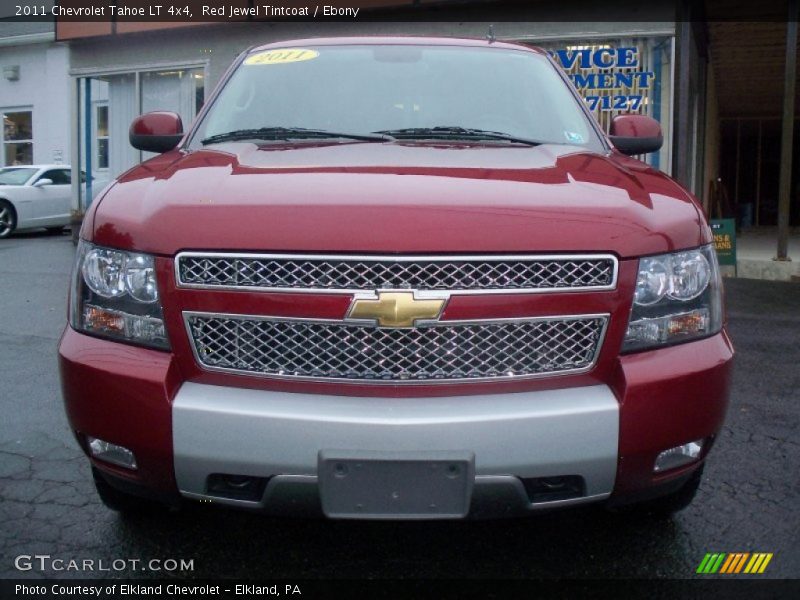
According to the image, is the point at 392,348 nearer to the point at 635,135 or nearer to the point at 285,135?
the point at 285,135

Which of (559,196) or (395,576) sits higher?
(559,196)

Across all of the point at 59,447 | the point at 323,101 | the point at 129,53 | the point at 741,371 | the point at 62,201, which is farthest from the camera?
the point at 62,201

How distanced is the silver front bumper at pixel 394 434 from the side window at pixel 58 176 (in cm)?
1606

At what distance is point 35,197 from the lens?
16453 millimetres

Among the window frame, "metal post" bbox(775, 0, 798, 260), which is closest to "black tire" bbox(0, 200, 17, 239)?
the window frame

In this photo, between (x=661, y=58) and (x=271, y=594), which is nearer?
(x=271, y=594)

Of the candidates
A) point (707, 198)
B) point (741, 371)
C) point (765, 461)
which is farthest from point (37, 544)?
point (707, 198)

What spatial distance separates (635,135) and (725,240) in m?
6.74

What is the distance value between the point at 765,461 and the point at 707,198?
12.7m

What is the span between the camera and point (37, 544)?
113 inches

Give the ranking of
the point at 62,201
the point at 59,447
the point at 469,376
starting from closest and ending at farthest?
the point at 469,376
the point at 59,447
the point at 62,201

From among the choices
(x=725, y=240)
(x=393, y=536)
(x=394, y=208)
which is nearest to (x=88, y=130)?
(x=725, y=240)

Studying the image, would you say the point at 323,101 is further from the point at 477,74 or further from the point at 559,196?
the point at 559,196

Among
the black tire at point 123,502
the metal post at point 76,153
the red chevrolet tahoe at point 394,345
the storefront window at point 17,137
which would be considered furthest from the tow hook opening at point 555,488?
the storefront window at point 17,137
